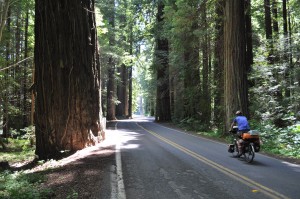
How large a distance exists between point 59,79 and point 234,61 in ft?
34.3

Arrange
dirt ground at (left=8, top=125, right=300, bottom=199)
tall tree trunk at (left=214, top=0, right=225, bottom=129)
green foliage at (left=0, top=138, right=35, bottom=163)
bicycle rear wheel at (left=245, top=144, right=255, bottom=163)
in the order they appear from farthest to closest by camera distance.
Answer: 1. tall tree trunk at (left=214, top=0, right=225, bottom=129)
2. green foliage at (left=0, top=138, right=35, bottom=163)
3. bicycle rear wheel at (left=245, top=144, right=255, bottom=163)
4. dirt ground at (left=8, top=125, right=300, bottom=199)

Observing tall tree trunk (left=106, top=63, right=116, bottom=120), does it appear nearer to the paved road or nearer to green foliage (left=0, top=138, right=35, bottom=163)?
green foliage (left=0, top=138, right=35, bottom=163)

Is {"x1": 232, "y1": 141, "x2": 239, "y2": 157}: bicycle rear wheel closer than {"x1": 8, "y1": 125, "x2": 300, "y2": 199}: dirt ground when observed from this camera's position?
No

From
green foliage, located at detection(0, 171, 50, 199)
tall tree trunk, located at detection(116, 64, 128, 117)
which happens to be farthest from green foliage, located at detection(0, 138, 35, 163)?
tall tree trunk, located at detection(116, 64, 128, 117)

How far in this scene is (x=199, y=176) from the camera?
27.8 feet

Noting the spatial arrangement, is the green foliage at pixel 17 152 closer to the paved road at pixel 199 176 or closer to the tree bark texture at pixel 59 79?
the tree bark texture at pixel 59 79

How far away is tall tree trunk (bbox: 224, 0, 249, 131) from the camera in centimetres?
1881

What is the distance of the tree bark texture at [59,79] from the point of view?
12954 millimetres

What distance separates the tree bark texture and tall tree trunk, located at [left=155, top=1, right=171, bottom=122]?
21506mm

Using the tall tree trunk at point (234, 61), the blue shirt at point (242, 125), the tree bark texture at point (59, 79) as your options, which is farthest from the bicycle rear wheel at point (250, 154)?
the tall tree trunk at point (234, 61)

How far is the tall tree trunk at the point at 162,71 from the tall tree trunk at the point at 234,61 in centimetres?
1526

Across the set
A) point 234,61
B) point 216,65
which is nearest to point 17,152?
point 234,61

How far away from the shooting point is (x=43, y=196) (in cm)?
665

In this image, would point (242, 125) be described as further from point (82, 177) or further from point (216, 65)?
point (216, 65)
